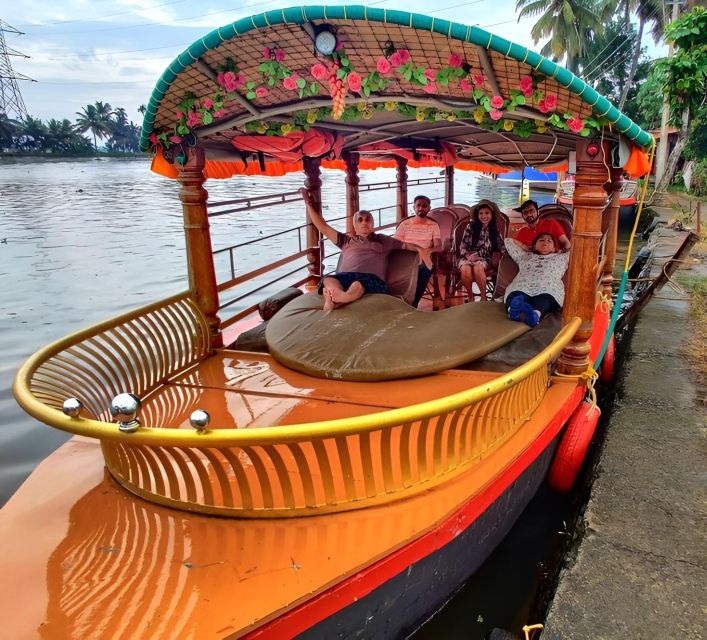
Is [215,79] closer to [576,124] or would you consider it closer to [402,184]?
[576,124]

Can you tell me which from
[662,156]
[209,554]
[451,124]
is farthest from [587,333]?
[662,156]

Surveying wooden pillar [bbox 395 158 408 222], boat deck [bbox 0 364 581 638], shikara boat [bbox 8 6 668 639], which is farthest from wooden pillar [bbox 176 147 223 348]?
wooden pillar [bbox 395 158 408 222]

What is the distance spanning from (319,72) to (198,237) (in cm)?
169

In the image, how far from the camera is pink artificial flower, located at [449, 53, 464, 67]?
2.86m

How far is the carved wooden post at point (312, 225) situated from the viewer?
6.35m

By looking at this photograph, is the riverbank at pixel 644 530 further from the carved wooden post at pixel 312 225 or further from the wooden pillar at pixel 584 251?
the carved wooden post at pixel 312 225

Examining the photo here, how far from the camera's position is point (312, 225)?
23.1ft

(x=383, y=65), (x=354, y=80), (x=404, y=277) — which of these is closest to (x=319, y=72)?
(x=354, y=80)

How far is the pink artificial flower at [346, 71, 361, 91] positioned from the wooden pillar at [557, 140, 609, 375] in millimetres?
1421

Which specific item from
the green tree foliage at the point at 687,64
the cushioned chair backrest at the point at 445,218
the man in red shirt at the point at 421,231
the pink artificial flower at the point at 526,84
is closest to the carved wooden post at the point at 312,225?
the man in red shirt at the point at 421,231

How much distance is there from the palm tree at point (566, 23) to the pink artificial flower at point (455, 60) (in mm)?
34553

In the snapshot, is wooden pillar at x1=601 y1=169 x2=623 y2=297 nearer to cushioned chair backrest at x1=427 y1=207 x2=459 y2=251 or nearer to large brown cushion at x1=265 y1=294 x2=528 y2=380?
cushioned chair backrest at x1=427 y1=207 x2=459 y2=251

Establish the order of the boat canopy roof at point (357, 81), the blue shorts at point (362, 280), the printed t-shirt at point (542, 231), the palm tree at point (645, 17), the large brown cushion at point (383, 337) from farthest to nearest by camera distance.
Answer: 1. the palm tree at point (645, 17)
2. the printed t-shirt at point (542, 231)
3. the blue shorts at point (362, 280)
4. the large brown cushion at point (383, 337)
5. the boat canopy roof at point (357, 81)

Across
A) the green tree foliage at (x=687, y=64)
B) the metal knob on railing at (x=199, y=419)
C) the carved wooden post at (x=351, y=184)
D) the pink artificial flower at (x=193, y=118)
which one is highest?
the green tree foliage at (x=687, y=64)
